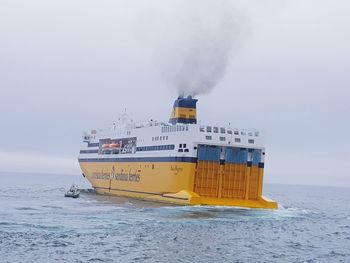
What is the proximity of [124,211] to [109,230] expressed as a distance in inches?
513

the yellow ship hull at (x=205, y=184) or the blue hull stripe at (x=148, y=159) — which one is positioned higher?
the blue hull stripe at (x=148, y=159)

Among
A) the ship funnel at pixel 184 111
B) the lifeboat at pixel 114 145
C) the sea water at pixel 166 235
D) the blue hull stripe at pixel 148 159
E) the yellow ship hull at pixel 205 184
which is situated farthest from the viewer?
the lifeboat at pixel 114 145

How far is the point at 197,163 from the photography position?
188 feet

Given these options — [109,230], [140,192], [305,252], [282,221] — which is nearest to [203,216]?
[282,221]

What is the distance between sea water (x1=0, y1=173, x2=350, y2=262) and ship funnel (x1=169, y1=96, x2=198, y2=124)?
1386 cm

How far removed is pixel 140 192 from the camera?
6662cm

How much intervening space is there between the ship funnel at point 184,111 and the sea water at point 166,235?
13.9m

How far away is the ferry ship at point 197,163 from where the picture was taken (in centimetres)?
5716

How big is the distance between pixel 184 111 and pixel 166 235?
29.9 metres

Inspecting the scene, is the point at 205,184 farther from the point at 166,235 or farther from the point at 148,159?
the point at 166,235

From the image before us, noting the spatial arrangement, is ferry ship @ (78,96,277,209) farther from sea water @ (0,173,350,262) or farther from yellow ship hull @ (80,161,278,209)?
sea water @ (0,173,350,262)

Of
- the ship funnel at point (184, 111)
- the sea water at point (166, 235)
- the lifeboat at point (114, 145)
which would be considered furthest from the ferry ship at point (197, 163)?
the lifeboat at point (114, 145)

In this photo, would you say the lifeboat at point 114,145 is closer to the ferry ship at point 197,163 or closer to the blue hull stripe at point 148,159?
the blue hull stripe at point 148,159

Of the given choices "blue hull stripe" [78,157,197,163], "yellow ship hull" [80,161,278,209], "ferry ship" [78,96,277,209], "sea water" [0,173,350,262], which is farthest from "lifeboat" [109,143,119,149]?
"sea water" [0,173,350,262]
